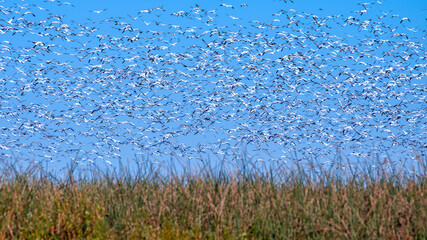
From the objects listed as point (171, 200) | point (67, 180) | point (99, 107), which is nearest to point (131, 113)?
point (99, 107)

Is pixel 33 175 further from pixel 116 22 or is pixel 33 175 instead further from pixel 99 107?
pixel 116 22

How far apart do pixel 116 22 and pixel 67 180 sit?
466 cm

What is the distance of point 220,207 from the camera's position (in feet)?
20.7

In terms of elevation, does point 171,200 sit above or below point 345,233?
above

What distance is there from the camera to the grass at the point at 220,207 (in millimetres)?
6109

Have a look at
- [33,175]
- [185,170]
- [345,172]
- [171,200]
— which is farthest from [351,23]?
[33,175]

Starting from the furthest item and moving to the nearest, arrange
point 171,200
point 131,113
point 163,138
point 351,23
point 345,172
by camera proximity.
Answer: point 351,23 → point 131,113 → point 163,138 → point 345,172 → point 171,200

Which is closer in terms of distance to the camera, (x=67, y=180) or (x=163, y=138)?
(x=67, y=180)

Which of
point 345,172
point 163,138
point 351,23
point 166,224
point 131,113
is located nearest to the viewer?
point 166,224

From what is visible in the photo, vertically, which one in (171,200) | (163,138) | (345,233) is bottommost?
(345,233)

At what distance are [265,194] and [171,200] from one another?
1.29 meters

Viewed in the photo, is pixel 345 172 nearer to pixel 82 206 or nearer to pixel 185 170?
pixel 185 170

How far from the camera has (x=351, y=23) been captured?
11.4m

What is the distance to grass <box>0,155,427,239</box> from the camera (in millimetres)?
6109
